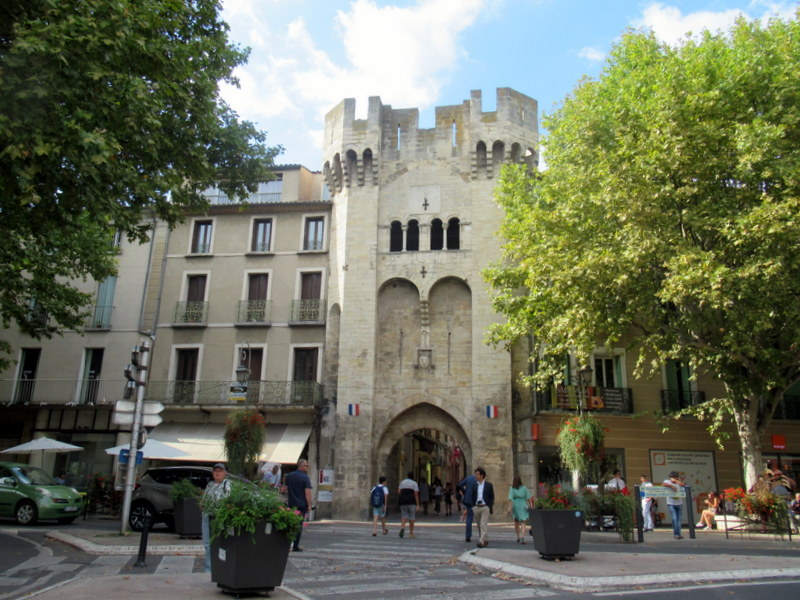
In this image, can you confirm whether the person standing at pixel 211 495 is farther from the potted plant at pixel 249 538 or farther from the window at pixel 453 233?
the window at pixel 453 233

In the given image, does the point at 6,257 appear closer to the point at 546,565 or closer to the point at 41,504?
the point at 41,504

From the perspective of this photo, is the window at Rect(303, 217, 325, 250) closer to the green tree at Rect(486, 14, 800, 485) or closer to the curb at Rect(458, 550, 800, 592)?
the green tree at Rect(486, 14, 800, 485)

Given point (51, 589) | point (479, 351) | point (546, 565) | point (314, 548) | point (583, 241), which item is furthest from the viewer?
point (479, 351)

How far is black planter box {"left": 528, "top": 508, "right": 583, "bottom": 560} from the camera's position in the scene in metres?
10.5

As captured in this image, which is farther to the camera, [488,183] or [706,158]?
[488,183]

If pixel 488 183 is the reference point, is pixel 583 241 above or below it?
below

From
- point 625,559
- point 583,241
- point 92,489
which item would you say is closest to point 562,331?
point 583,241

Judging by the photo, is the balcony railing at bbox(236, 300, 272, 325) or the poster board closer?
the poster board

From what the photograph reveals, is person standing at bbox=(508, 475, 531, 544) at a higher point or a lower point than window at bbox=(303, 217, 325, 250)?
lower

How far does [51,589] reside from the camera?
7.75m

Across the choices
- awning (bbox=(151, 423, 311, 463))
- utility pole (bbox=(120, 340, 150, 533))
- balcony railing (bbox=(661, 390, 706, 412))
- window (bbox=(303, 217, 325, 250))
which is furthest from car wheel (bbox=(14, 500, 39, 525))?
balcony railing (bbox=(661, 390, 706, 412))

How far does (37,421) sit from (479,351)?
59.2 feet

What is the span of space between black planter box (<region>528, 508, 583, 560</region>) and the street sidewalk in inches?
8.9

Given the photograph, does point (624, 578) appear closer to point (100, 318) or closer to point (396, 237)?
point (396, 237)
